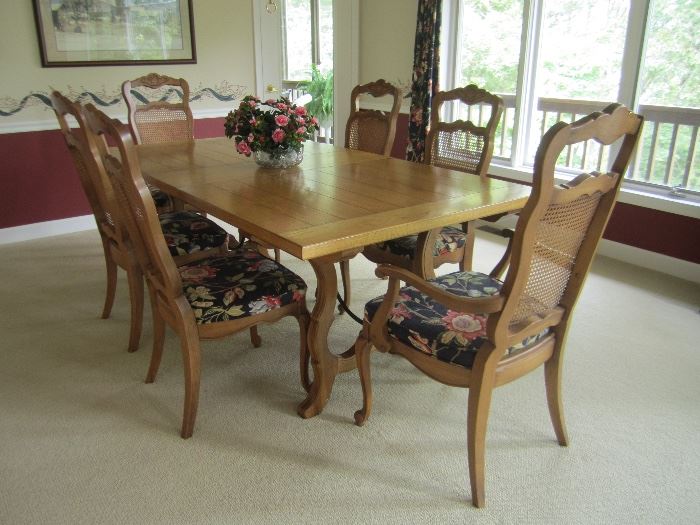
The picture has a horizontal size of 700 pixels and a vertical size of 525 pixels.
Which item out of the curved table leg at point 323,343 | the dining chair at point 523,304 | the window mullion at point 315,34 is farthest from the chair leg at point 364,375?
the window mullion at point 315,34

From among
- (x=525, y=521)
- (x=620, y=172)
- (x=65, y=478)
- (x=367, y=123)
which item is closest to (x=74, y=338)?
(x=65, y=478)

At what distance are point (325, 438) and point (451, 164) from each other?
161 centimetres

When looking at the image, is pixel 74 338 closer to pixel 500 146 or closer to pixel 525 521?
pixel 525 521

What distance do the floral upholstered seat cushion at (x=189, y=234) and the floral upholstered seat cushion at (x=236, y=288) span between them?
38 cm

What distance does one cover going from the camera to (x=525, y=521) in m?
1.62

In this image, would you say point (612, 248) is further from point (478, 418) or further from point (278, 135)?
point (478, 418)

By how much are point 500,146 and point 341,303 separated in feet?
8.66

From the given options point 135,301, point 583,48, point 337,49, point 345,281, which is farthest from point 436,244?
point 337,49

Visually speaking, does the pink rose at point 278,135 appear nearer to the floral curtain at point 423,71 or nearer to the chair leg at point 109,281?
the chair leg at point 109,281

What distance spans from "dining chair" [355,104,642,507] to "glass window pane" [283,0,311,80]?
18.1ft

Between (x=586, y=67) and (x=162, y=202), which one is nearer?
(x=162, y=202)

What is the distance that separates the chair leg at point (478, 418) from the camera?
1.58 meters

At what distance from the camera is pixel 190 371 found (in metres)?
1.95

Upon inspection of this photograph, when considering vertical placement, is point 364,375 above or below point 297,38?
below
